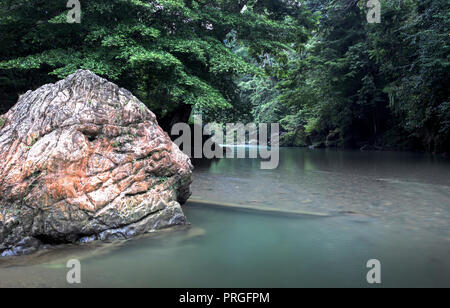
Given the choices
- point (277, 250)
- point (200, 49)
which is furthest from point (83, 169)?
point (200, 49)

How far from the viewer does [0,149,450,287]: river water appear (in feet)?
8.96

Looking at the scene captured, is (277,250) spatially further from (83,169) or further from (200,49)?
(200,49)

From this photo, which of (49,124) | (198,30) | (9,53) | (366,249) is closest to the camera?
(366,249)

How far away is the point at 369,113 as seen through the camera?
23.6m

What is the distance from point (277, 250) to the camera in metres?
3.41

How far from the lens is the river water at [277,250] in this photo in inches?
108

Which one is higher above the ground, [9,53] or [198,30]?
[198,30]

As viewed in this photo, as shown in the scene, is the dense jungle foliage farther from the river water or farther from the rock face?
the river water

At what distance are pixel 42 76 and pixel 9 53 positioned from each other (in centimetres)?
120

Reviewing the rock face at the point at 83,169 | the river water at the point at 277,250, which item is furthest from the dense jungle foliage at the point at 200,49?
the river water at the point at 277,250

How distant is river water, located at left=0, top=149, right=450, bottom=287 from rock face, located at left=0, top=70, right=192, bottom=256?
10.3 inches

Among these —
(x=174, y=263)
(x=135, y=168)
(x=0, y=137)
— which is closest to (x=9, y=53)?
(x=0, y=137)

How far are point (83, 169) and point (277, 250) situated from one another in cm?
230
